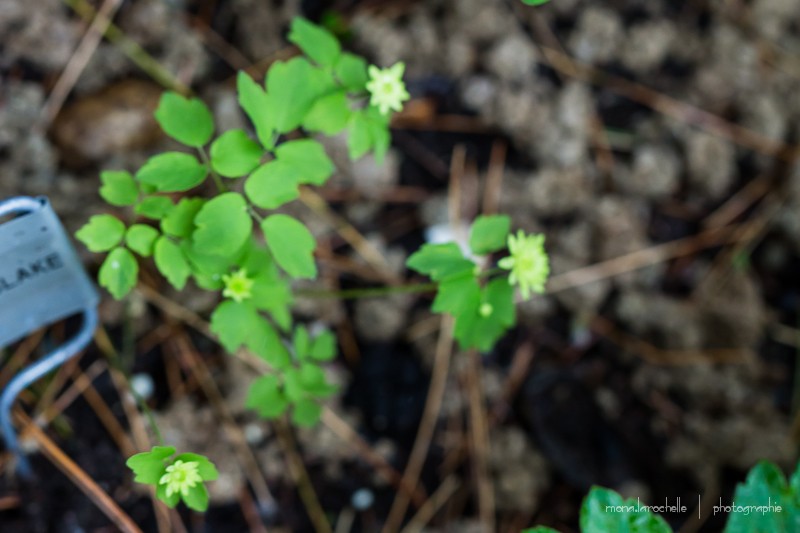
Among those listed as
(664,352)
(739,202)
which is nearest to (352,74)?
(664,352)

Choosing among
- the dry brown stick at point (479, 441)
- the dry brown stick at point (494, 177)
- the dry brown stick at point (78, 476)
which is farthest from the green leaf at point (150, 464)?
the dry brown stick at point (494, 177)

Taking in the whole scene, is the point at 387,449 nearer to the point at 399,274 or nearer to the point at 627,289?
the point at 399,274

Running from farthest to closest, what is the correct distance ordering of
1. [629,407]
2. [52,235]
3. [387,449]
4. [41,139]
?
[629,407], [387,449], [41,139], [52,235]

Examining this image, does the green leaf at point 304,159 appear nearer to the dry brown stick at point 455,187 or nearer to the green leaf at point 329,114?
the green leaf at point 329,114

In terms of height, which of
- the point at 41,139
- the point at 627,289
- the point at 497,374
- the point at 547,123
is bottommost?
the point at 497,374

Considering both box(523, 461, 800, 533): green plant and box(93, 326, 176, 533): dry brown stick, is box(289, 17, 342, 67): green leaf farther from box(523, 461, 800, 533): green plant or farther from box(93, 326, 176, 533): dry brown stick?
box(523, 461, 800, 533): green plant

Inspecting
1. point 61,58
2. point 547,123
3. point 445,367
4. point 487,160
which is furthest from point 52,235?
point 547,123
